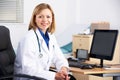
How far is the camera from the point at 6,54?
9.68 feet

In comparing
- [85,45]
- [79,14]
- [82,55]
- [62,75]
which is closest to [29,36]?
[62,75]

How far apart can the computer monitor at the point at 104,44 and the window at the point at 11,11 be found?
199cm

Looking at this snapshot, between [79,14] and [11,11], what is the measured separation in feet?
4.03

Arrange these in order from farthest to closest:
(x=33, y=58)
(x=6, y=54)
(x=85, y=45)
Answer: (x=85, y=45)
(x=6, y=54)
(x=33, y=58)

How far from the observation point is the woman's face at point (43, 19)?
2.89 meters

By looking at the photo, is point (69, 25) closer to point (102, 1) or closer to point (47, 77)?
point (102, 1)

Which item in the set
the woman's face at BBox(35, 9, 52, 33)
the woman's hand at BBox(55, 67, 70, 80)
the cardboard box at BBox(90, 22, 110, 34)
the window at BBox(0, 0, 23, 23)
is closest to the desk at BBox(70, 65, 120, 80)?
the woman's hand at BBox(55, 67, 70, 80)

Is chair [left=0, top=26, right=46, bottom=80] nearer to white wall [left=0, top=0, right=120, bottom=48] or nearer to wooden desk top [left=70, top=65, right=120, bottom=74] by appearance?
wooden desk top [left=70, top=65, right=120, bottom=74]

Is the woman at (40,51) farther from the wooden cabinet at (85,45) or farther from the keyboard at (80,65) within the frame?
the wooden cabinet at (85,45)

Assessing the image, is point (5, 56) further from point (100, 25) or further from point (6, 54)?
point (100, 25)

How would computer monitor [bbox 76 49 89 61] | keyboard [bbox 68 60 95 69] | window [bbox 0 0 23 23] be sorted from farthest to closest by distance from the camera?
window [bbox 0 0 23 23]
computer monitor [bbox 76 49 89 61]
keyboard [bbox 68 60 95 69]

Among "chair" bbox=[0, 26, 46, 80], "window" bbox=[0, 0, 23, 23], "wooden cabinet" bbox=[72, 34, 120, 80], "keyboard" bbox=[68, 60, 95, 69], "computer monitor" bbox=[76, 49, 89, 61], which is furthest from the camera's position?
"window" bbox=[0, 0, 23, 23]

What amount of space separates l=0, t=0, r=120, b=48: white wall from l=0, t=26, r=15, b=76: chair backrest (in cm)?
223

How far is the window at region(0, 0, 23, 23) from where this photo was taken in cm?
486
